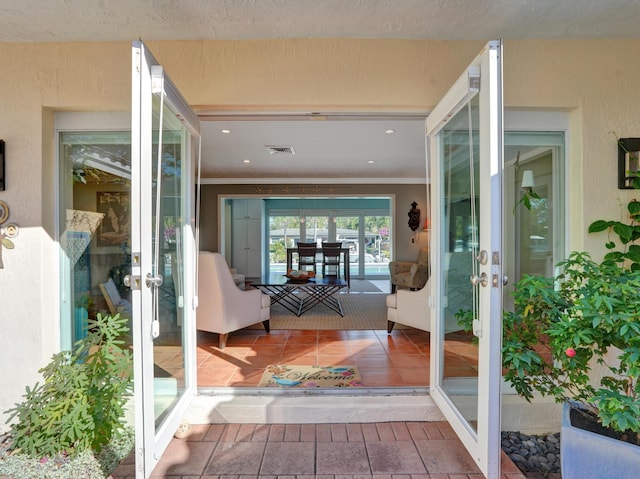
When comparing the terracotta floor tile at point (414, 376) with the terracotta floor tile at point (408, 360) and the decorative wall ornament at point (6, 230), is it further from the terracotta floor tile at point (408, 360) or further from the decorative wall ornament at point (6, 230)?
the decorative wall ornament at point (6, 230)

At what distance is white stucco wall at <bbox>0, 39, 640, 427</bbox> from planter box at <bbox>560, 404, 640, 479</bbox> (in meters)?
1.17

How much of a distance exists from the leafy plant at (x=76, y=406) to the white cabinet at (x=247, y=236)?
266 inches

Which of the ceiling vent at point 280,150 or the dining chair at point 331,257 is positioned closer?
the ceiling vent at point 280,150

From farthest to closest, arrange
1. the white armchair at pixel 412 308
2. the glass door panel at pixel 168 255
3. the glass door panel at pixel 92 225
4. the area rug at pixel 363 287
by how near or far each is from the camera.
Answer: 1. the area rug at pixel 363 287
2. the white armchair at pixel 412 308
3. the glass door panel at pixel 92 225
4. the glass door panel at pixel 168 255

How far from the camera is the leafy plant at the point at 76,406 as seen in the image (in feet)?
6.05

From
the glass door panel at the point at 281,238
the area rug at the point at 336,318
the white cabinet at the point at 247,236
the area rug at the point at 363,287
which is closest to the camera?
the area rug at the point at 336,318

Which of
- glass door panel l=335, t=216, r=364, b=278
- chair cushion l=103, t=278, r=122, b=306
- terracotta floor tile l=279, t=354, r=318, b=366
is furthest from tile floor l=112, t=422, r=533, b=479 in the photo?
glass door panel l=335, t=216, r=364, b=278

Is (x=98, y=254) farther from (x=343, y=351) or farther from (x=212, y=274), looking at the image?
(x=343, y=351)

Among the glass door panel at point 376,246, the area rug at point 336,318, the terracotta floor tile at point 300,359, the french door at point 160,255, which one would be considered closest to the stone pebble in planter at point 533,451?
the terracotta floor tile at point 300,359

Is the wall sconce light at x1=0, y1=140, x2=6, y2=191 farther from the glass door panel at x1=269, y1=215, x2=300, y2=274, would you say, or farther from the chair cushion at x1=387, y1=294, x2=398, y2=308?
the glass door panel at x1=269, y1=215, x2=300, y2=274

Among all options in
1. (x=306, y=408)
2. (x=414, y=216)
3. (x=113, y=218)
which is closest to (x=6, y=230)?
(x=113, y=218)

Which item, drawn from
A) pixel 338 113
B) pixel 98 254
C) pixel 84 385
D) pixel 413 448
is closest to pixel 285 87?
pixel 338 113

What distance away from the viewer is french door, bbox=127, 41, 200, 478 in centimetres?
141

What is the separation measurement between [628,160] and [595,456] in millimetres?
1720
